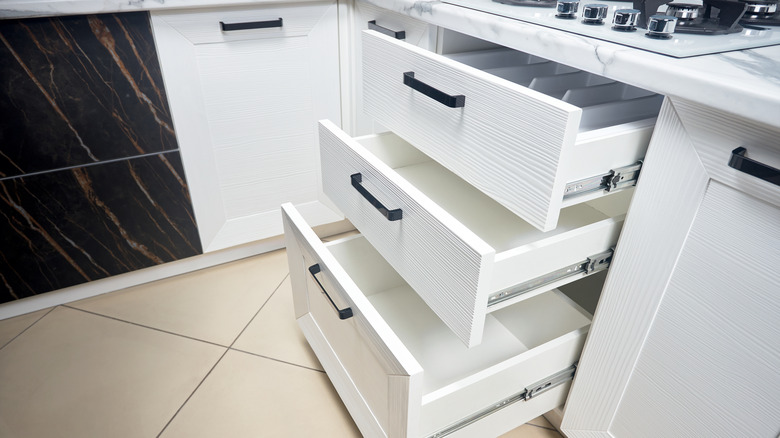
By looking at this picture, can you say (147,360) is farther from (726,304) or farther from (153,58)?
(726,304)

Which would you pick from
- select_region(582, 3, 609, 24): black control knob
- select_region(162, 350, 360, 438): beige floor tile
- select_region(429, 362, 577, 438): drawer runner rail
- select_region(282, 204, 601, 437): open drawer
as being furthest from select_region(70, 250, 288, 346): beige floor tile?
select_region(582, 3, 609, 24): black control knob

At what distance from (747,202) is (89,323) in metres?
1.37

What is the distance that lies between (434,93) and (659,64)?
31 cm

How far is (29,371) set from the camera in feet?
3.59

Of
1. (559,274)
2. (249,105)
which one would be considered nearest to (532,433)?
(559,274)

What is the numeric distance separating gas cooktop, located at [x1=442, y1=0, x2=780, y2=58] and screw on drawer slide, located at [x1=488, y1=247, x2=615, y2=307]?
0.96 ft

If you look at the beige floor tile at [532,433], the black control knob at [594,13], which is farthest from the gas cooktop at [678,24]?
the beige floor tile at [532,433]

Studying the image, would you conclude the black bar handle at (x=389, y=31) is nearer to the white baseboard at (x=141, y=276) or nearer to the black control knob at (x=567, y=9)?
the black control knob at (x=567, y=9)

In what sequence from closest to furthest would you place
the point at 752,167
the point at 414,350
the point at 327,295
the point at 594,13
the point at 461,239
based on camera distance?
the point at 752,167
the point at 461,239
the point at 594,13
the point at 327,295
the point at 414,350

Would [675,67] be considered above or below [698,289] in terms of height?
above

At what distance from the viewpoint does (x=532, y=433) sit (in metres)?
0.96

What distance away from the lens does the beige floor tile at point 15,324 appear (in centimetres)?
119

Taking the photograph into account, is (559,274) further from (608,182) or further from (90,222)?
(90,222)

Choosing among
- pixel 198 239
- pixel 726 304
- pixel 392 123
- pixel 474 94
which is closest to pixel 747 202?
pixel 726 304
